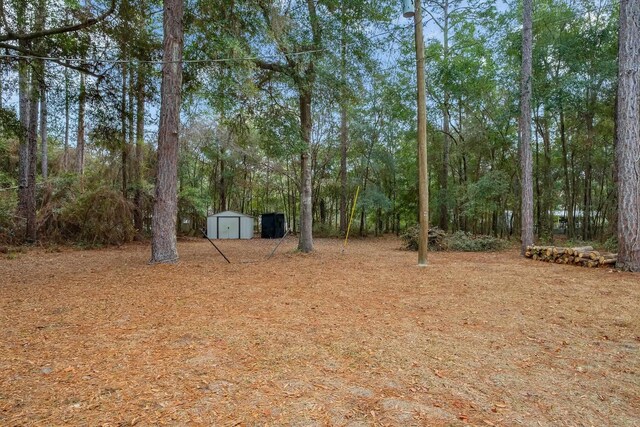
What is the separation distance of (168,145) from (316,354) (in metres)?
5.37

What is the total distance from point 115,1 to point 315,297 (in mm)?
6627

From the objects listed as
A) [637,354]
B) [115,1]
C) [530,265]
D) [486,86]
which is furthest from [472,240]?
[115,1]

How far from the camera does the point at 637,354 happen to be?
7.86ft

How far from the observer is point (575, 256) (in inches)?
272

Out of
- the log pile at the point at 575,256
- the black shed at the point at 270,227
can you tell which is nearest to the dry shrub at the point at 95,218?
the black shed at the point at 270,227

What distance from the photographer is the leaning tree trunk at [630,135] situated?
19.0 ft

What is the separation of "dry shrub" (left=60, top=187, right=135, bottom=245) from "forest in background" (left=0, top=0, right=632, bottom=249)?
0.14 ft

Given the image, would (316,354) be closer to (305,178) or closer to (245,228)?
(305,178)

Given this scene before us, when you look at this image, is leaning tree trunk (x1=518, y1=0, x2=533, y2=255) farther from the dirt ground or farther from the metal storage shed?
the metal storage shed

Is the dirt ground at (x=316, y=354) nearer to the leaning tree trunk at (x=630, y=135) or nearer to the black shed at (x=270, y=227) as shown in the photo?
the leaning tree trunk at (x=630, y=135)

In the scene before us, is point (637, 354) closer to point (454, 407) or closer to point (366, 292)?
point (454, 407)

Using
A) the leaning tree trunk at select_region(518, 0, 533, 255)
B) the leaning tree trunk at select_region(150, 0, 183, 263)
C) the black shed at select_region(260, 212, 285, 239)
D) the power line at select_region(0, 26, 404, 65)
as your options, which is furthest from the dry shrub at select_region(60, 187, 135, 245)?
the leaning tree trunk at select_region(518, 0, 533, 255)

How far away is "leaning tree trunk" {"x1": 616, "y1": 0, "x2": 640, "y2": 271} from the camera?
19.0 ft

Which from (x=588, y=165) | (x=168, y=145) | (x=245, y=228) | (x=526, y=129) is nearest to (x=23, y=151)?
(x=168, y=145)
